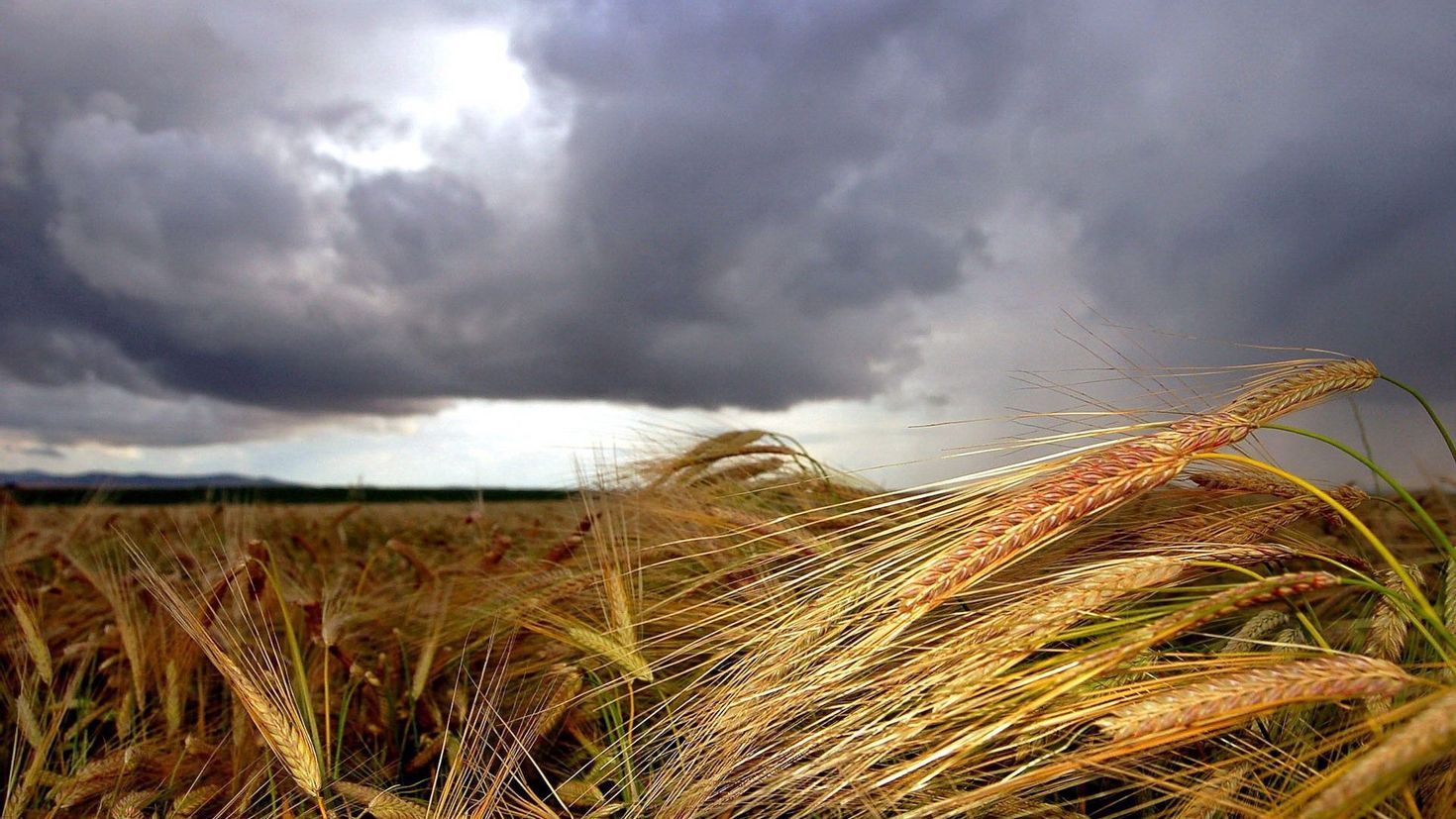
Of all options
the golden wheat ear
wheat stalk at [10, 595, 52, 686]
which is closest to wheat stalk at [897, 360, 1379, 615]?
the golden wheat ear

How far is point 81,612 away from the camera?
10.0ft

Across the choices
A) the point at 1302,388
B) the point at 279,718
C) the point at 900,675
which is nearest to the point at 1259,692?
the point at 900,675

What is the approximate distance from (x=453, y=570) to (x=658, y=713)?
4.44 ft

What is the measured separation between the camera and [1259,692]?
104 cm

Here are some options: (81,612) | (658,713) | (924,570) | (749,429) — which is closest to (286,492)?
(81,612)

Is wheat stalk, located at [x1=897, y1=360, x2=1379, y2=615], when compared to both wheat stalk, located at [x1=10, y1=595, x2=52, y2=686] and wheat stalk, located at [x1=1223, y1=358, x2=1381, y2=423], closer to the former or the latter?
wheat stalk, located at [x1=1223, y1=358, x2=1381, y2=423]

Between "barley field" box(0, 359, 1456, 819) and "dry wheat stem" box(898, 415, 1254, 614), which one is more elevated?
"dry wheat stem" box(898, 415, 1254, 614)

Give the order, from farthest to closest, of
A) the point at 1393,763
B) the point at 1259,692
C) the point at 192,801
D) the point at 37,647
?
the point at 37,647 → the point at 192,801 → the point at 1259,692 → the point at 1393,763

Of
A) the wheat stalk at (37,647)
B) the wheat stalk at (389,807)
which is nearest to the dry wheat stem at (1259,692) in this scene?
the wheat stalk at (389,807)

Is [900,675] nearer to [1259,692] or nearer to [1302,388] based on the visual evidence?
[1259,692]

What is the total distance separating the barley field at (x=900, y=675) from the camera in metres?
1.18

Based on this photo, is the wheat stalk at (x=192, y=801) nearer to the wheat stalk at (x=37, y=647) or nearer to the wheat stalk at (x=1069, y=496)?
the wheat stalk at (x=37, y=647)

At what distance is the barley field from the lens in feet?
3.86

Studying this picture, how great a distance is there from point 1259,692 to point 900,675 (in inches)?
18.6
